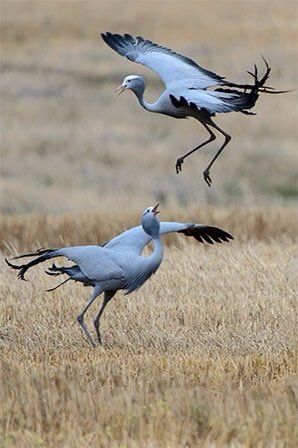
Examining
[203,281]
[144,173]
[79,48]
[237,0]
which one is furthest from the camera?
[237,0]

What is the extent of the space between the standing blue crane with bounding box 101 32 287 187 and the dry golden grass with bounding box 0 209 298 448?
1174 millimetres

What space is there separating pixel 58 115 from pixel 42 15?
12.4 m

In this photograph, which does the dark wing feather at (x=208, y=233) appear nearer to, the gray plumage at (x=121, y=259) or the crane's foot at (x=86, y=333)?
the gray plumage at (x=121, y=259)

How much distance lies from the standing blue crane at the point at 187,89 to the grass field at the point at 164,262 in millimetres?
1348

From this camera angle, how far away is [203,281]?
11367 millimetres

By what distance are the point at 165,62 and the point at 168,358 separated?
245 cm

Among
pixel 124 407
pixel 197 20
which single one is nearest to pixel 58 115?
pixel 197 20

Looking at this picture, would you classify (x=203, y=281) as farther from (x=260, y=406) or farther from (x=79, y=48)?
(x=79, y=48)

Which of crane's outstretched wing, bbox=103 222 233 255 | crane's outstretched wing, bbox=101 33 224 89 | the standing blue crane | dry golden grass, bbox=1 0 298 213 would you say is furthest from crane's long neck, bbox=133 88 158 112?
dry golden grass, bbox=1 0 298 213

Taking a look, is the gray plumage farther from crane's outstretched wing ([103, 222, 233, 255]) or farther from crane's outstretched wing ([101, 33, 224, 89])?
crane's outstretched wing ([101, 33, 224, 89])

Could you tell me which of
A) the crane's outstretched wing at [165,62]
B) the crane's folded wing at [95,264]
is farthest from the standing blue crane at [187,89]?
the crane's folded wing at [95,264]

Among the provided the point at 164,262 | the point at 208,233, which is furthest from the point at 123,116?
the point at 208,233

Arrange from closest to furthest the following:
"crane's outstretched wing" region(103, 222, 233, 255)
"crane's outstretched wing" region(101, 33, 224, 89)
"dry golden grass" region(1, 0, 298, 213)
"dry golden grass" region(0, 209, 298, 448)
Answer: "dry golden grass" region(0, 209, 298, 448), "crane's outstretched wing" region(103, 222, 233, 255), "crane's outstretched wing" region(101, 33, 224, 89), "dry golden grass" region(1, 0, 298, 213)

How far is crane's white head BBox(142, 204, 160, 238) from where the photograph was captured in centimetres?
855
